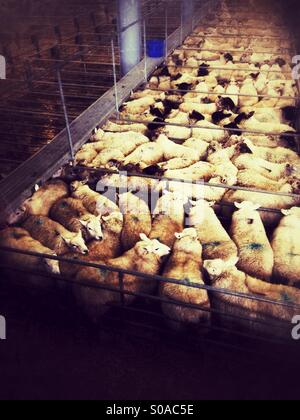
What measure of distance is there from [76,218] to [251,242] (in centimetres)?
254

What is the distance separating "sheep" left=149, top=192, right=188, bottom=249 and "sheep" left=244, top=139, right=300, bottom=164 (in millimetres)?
2073

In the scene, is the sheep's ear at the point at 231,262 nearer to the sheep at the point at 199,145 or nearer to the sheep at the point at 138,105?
the sheep at the point at 199,145

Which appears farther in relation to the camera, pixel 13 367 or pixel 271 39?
pixel 271 39

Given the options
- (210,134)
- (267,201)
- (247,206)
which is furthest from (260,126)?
(247,206)

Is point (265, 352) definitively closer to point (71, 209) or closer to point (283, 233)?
point (283, 233)

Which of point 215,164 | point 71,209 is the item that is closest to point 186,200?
point 215,164

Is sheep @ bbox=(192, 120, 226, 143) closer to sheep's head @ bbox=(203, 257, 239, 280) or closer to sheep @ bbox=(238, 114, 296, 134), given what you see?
sheep @ bbox=(238, 114, 296, 134)

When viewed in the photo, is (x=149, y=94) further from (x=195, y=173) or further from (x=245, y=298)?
(x=245, y=298)

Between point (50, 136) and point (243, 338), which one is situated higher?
point (50, 136)

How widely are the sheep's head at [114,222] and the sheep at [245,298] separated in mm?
1534

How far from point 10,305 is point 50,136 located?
398cm

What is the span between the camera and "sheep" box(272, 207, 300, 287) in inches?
178

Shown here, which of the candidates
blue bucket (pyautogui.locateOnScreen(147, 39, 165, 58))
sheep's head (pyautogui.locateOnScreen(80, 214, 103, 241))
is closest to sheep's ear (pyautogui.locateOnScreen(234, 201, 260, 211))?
sheep's head (pyautogui.locateOnScreen(80, 214, 103, 241))

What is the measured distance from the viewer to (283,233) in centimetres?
500
